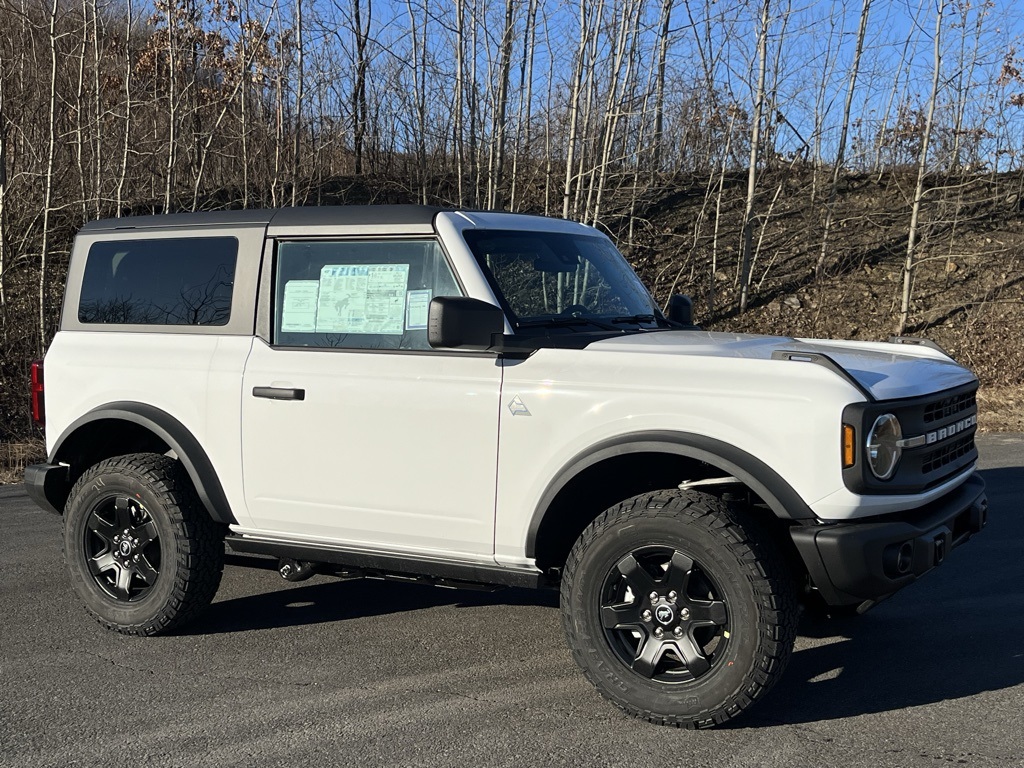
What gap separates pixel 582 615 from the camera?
13.2ft

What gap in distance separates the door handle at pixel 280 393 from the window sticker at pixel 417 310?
0.58 metres

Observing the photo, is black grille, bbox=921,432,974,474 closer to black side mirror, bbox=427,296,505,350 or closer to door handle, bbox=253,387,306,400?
black side mirror, bbox=427,296,505,350

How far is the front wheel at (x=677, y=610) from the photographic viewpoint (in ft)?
12.3

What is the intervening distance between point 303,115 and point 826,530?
1343 cm

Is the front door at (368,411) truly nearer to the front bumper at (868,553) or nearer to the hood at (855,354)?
the hood at (855,354)

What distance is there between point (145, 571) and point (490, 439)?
1.99 m

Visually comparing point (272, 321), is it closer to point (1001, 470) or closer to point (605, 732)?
point (605, 732)

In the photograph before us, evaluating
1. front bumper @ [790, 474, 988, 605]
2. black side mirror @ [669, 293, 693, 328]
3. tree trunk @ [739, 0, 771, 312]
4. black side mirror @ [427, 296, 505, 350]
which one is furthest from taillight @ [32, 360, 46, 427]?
tree trunk @ [739, 0, 771, 312]

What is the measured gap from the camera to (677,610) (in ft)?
12.8

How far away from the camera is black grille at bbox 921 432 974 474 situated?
4.06 metres

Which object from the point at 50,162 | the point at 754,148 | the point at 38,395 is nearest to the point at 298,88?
the point at 50,162

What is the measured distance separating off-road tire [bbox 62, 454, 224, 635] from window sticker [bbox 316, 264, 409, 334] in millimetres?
1110

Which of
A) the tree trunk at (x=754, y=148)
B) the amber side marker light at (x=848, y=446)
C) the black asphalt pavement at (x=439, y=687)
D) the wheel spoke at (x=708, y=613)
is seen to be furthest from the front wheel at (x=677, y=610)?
the tree trunk at (x=754, y=148)

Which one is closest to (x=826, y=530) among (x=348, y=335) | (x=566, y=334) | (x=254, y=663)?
(x=566, y=334)
